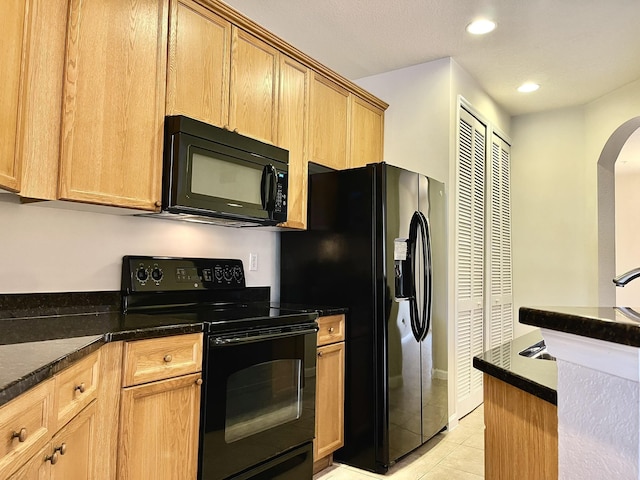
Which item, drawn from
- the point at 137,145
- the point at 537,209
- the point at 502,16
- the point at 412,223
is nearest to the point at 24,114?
the point at 137,145

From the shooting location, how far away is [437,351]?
3.00m

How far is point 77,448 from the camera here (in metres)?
1.42

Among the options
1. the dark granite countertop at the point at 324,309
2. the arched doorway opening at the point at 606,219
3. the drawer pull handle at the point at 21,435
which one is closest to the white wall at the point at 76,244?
the dark granite countertop at the point at 324,309

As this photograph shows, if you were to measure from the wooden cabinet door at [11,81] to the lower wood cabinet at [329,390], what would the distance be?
156cm

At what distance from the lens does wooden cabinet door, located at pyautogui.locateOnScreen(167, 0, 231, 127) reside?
2.13 m

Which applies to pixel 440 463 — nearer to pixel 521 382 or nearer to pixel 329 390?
pixel 329 390

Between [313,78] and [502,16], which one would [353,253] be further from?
[502,16]

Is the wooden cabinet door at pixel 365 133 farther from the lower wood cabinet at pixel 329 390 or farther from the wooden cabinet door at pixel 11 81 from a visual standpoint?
the wooden cabinet door at pixel 11 81

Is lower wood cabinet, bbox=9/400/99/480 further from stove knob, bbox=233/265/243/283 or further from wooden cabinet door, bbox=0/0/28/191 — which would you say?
stove knob, bbox=233/265/243/283

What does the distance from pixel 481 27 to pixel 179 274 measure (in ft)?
7.45

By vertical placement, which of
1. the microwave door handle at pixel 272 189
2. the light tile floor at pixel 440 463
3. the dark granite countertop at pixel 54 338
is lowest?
the light tile floor at pixel 440 463

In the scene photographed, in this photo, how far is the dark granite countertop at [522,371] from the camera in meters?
1.01

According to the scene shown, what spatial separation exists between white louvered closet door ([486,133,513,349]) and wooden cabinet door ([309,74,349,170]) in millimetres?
1559

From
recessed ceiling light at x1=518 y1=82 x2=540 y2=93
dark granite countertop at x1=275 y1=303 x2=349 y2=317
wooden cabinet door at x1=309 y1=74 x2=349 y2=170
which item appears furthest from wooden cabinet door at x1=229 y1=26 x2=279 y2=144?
recessed ceiling light at x1=518 y1=82 x2=540 y2=93
